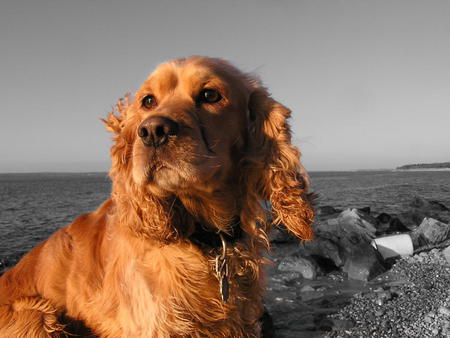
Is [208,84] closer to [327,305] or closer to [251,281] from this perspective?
[251,281]

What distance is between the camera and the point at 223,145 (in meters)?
2.41

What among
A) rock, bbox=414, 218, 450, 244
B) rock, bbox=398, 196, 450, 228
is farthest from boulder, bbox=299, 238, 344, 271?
rock, bbox=398, 196, 450, 228

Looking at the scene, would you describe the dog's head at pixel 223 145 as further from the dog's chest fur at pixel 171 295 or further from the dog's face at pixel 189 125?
the dog's chest fur at pixel 171 295

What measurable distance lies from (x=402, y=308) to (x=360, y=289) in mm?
822

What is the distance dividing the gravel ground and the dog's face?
267cm

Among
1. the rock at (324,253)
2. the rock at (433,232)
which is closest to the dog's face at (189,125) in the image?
the rock at (324,253)

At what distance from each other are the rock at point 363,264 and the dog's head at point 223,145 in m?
3.58

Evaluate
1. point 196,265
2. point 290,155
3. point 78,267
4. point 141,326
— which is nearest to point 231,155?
point 290,155

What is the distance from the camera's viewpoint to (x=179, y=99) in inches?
96.1

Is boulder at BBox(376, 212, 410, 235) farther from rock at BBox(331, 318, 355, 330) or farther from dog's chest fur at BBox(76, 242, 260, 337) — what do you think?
dog's chest fur at BBox(76, 242, 260, 337)

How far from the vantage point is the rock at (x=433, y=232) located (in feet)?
24.8

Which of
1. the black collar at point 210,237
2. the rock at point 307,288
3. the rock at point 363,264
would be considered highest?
the black collar at point 210,237

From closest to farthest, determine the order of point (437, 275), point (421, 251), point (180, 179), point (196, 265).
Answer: point (180, 179) → point (196, 265) → point (437, 275) → point (421, 251)

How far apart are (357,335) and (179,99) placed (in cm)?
311
